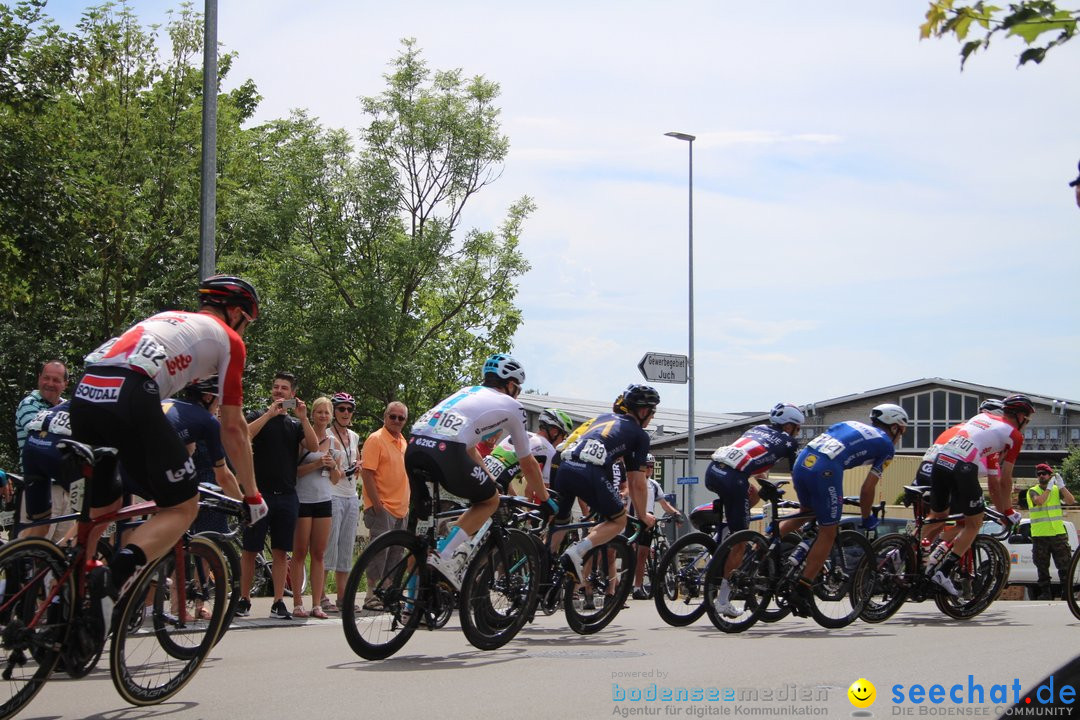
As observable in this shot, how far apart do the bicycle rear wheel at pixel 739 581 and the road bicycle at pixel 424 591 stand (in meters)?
1.90

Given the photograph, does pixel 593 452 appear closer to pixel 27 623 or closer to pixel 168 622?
pixel 168 622

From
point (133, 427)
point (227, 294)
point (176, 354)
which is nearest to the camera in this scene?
point (133, 427)

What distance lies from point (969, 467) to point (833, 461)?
1.72 metres

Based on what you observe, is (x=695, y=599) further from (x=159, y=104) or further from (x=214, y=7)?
(x=159, y=104)

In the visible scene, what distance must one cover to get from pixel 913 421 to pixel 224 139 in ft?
122

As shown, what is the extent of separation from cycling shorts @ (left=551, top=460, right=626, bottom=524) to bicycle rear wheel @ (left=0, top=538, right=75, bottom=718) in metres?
4.73

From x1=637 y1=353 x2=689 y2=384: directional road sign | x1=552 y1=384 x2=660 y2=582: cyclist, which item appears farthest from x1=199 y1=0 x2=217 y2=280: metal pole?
x1=637 y1=353 x2=689 y2=384: directional road sign

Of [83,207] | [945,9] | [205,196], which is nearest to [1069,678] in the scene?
[945,9]

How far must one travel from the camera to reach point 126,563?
583 centimetres

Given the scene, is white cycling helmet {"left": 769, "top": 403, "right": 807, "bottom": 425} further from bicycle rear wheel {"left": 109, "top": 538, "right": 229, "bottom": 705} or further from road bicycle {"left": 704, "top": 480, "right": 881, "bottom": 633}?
bicycle rear wheel {"left": 109, "top": 538, "right": 229, "bottom": 705}

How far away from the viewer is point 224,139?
30562mm

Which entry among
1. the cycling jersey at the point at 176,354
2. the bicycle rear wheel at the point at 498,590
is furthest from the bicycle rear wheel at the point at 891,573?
the cycling jersey at the point at 176,354

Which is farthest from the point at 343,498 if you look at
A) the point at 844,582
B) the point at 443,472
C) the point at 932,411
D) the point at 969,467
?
the point at 932,411

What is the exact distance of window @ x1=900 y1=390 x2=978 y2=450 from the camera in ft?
182
